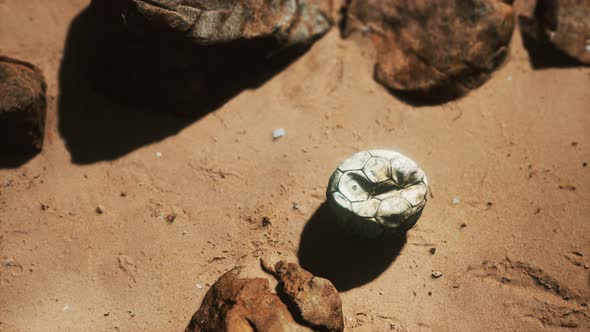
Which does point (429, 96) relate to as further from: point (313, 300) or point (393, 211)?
point (313, 300)

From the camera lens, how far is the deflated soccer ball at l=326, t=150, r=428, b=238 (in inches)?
131

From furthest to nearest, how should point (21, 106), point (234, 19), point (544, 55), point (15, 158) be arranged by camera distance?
1. point (544, 55)
2. point (15, 158)
3. point (234, 19)
4. point (21, 106)

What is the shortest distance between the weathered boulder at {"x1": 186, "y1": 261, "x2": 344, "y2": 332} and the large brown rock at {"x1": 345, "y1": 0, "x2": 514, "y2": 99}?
6.88 feet

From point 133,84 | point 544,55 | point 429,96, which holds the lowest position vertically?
point 133,84

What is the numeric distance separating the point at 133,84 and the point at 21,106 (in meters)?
0.93

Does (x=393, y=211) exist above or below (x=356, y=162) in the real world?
below

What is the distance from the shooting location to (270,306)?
10.7ft

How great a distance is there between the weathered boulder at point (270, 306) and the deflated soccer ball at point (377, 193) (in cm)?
54

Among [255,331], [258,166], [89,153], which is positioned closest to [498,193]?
[258,166]

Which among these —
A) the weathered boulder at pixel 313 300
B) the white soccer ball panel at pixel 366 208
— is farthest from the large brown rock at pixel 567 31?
the weathered boulder at pixel 313 300

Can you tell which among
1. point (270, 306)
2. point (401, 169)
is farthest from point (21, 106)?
point (401, 169)

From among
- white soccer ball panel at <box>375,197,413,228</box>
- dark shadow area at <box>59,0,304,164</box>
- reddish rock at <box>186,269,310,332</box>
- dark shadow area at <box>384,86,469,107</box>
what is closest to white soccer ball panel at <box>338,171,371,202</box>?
white soccer ball panel at <box>375,197,413,228</box>

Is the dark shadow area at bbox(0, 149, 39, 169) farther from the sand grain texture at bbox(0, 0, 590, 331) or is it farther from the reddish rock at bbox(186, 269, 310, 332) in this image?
the reddish rock at bbox(186, 269, 310, 332)

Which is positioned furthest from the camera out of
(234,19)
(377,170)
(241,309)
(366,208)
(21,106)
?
(234,19)
